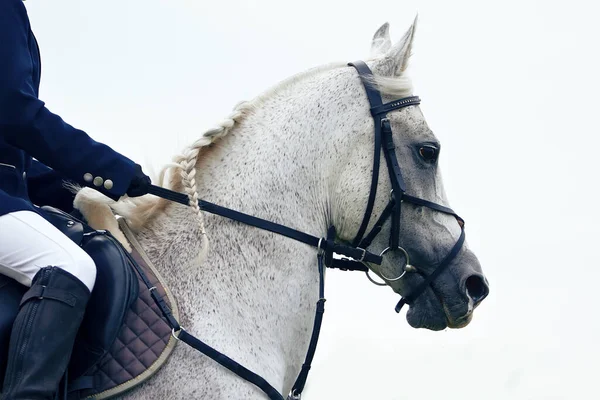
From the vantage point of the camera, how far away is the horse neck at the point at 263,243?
14.2 ft

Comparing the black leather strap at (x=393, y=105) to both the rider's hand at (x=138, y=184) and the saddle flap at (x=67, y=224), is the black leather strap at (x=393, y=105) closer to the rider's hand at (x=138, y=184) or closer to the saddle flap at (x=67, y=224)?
the rider's hand at (x=138, y=184)

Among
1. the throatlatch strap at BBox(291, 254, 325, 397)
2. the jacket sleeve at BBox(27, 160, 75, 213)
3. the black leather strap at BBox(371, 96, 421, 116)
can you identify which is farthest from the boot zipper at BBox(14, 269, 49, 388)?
the black leather strap at BBox(371, 96, 421, 116)

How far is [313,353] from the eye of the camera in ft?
15.8

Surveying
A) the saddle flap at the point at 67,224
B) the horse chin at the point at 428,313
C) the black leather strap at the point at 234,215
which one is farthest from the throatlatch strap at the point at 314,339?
the saddle flap at the point at 67,224

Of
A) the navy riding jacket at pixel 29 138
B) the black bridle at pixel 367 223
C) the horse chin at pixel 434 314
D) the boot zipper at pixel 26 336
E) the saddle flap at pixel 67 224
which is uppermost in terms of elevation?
the navy riding jacket at pixel 29 138

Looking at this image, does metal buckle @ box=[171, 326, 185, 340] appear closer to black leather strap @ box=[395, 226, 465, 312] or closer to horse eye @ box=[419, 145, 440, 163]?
black leather strap @ box=[395, 226, 465, 312]

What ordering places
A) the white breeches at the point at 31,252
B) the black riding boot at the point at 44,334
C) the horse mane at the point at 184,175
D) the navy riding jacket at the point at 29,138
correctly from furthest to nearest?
the horse mane at the point at 184,175 < the navy riding jacket at the point at 29,138 < the white breeches at the point at 31,252 < the black riding boot at the point at 44,334

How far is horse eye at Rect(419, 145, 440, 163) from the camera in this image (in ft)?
16.2

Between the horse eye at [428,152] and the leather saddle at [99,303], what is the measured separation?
2.04 metres

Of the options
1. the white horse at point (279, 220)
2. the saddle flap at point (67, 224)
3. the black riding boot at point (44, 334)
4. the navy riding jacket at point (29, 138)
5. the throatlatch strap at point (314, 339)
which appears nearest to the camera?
the black riding boot at point (44, 334)

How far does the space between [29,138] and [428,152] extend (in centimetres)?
248

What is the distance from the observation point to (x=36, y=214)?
3914 millimetres

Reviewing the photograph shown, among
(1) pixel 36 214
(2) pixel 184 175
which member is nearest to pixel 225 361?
(2) pixel 184 175

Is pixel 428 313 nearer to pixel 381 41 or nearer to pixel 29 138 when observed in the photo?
pixel 381 41
